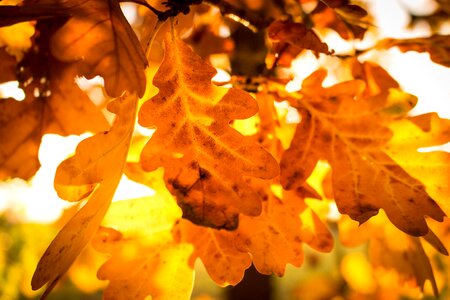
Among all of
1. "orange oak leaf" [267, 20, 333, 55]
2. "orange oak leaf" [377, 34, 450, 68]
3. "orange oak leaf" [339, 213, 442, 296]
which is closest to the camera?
"orange oak leaf" [267, 20, 333, 55]

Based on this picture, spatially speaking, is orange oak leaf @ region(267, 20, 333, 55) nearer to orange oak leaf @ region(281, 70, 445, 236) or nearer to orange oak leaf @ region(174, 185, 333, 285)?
orange oak leaf @ region(281, 70, 445, 236)

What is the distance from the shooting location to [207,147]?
2.71ft

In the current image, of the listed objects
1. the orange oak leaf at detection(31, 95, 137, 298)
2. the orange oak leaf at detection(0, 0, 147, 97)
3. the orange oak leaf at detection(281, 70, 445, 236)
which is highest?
the orange oak leaf at detection(0, 0, 147, 97)

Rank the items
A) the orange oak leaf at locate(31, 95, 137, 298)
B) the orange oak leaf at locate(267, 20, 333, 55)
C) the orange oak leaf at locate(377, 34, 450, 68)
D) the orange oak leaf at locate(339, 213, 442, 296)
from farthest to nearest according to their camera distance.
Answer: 1. the orange oak leaf at locate(339, 213, 442, 296)
2. the orange oak leaf at locate(377, 34, 450, 68)
3. the orange oak leaf at locate(267, 20, 333, 55)
4. the orange oak leaf at locate(31, 95, 137, 298)

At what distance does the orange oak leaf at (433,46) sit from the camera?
0.97 m

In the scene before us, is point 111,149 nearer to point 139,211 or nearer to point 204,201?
point 204,201

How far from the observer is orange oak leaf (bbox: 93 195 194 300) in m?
0.98

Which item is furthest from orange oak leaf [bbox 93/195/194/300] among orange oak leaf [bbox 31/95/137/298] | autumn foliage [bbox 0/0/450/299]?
orange oak leaf [bbox 31/95/137/298]

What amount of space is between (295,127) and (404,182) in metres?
0.31

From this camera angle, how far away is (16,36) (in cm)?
97

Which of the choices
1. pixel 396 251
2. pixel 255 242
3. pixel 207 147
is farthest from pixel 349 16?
pixel 396 251

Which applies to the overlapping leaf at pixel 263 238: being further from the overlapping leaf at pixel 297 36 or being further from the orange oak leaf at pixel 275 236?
the overlapping leaf at pixel 297 36

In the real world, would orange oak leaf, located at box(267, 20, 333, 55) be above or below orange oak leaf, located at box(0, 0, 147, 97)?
below

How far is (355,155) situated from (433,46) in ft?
0.95
